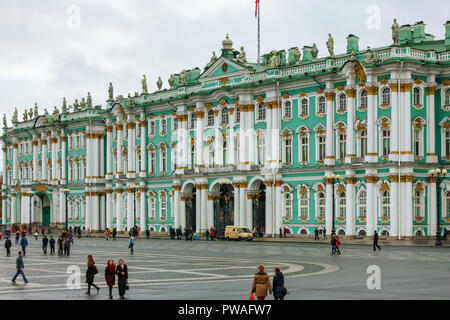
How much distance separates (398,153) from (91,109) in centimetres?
5085

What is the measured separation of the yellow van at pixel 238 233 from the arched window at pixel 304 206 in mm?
5389

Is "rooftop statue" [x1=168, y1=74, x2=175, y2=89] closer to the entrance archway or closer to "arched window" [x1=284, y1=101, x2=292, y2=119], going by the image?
the entrance archway

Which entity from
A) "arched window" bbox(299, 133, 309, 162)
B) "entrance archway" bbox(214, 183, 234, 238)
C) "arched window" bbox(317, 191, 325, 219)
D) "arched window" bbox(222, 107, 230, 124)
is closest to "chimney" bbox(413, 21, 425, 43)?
"arched window" bbox(299, 133, 309, 162)

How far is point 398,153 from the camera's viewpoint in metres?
68.4

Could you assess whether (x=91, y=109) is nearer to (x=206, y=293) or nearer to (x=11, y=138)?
(x=11, y=138)

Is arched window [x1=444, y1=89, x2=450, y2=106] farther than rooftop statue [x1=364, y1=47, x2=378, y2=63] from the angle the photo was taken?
No

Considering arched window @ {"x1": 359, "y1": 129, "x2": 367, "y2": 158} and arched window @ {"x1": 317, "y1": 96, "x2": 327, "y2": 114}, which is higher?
arched window @ {"x1": 317, "y1": 96, "x2": 327, "y2": 114}

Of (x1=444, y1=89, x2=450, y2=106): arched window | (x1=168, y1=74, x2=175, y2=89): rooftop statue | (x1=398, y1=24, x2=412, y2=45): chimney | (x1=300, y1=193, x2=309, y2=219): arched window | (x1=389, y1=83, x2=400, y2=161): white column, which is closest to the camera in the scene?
(x1=389, y1=83, x2=400, y2=161): white column

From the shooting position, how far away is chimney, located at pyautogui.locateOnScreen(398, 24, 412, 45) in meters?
75.2

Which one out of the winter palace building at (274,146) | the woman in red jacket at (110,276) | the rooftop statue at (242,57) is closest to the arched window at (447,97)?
the winter palace building at (274,146)

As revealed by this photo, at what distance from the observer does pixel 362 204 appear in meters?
71.8

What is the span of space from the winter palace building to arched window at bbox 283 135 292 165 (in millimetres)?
113

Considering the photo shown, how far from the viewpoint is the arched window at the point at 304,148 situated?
77688mm
